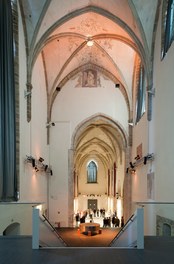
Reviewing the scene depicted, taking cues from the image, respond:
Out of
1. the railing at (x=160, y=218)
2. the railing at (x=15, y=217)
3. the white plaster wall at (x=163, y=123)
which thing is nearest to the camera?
the railing at (x=15, y=217)

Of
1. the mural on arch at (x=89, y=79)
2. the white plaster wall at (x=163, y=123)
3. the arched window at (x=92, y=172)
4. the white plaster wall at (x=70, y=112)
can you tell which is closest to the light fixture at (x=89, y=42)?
the mural on arch at (x=89, y=79)

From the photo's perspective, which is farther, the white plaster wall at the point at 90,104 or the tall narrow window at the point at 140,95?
the white plaster wall at the point at 90,104

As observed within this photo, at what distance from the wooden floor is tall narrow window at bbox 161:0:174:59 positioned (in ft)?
26.8

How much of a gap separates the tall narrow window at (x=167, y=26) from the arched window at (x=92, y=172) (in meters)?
33.8

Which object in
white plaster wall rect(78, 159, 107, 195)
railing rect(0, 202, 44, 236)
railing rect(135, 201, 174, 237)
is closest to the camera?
railing rect(0, 202, 44, 236)

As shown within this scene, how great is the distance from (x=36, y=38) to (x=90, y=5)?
288 centimetres

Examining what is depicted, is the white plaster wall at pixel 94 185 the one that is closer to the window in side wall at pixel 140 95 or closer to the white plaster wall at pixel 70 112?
the white plaster wall at pixel 70 112

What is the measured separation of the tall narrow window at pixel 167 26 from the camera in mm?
12000

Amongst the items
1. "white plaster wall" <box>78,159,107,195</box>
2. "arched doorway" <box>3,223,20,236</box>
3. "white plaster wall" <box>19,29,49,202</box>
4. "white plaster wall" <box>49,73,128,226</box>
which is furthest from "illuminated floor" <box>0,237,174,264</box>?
"white plaster wall" <box>78,159,107,195</box>

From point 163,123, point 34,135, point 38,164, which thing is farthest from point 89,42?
point 163,123

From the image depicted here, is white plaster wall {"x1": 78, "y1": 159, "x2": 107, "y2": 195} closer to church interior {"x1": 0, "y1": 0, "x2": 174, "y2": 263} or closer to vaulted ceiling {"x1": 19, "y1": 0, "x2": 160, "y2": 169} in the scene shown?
church interior {"x1": 0, "y1": 0, "x2": 174, "y2": 263}

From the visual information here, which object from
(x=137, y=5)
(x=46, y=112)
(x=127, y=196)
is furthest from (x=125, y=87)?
(x=137, y=5)

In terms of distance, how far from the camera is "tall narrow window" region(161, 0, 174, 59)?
1200cm

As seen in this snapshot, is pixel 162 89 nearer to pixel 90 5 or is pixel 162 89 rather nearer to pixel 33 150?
pixel 90 5
